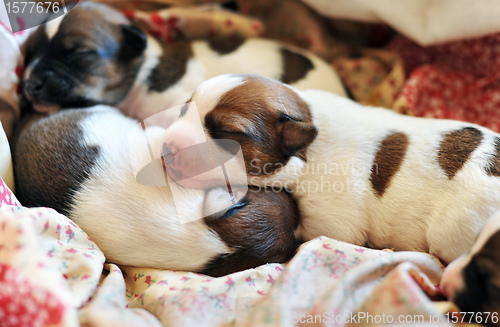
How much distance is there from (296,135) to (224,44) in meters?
1.30

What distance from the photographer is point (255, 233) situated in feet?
5.99

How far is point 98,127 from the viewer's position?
6.79ft

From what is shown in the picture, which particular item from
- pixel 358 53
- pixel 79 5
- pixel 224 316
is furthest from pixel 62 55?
pixel 358 53

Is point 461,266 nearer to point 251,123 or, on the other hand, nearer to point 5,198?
point 251,123

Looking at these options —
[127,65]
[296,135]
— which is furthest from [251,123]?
[127,65]

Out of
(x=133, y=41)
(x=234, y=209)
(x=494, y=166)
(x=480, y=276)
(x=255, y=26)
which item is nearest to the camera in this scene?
(x=480, y=276)

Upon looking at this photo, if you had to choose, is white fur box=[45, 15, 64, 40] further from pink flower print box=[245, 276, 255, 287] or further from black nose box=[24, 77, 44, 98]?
pink flower print box=[245, 276, 255, 287]

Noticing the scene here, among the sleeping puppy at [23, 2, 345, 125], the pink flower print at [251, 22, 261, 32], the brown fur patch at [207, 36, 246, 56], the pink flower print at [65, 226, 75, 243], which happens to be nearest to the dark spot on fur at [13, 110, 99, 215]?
the pink flower print at [65, 226, 75, 243]

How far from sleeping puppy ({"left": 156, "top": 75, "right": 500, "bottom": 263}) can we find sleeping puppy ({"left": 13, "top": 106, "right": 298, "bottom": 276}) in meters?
0.14

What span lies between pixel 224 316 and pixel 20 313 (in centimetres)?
67

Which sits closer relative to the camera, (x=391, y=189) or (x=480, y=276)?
(x=480, y=276)

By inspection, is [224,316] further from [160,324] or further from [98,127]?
[98,127]

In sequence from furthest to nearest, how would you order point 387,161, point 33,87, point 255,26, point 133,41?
point 255,26 → point 133,41 → point 33,87 → point 387,161

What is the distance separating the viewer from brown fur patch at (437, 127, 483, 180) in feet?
5.97
